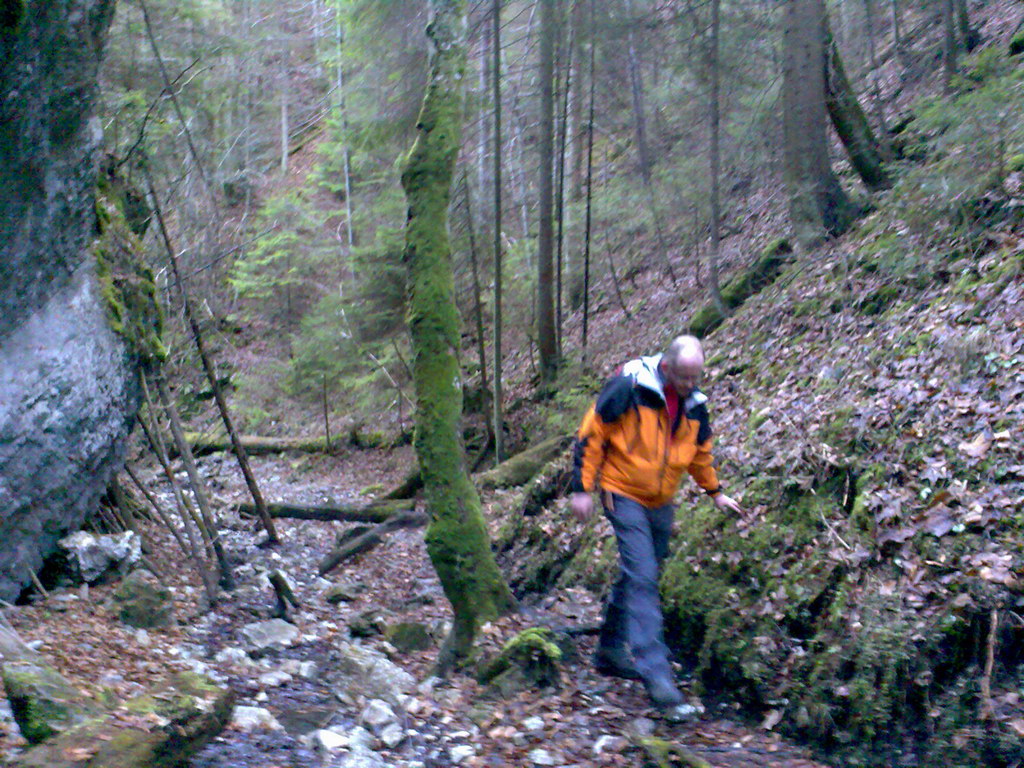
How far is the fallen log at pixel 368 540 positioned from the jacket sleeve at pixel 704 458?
20.5 feet

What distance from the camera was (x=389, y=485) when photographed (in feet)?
56.0

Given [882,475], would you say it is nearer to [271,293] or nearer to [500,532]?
[500,532]

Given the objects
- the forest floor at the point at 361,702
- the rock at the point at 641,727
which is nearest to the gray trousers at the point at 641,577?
the rock at the point at 641,727

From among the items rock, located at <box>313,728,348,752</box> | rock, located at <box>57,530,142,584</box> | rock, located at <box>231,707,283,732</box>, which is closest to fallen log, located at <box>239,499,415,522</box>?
rock, located at <box>57,530,142,584</box>

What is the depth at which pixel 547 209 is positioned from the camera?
1480 cm

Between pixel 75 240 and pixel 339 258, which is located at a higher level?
pixel 339 258

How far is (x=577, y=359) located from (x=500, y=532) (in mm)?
5813

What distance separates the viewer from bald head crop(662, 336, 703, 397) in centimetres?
495

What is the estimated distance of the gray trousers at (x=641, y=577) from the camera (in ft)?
15.9

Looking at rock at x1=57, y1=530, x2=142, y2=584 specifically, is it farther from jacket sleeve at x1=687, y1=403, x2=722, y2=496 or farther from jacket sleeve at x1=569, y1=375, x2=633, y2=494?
jacket sleeve at x1=687, y1=403, x2=722, y2=496

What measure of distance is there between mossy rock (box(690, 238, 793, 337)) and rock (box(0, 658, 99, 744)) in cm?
1009

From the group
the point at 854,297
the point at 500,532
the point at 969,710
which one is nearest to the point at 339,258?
the point at 500,532

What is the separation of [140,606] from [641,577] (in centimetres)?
466

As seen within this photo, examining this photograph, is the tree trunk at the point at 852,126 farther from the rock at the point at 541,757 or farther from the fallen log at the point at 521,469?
the rock at the point at 541,757
